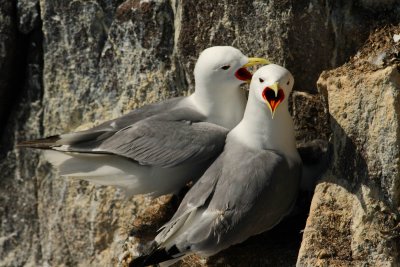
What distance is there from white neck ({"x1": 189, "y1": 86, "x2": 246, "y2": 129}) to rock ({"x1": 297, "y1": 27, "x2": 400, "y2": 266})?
2.77ft

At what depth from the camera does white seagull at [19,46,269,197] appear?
5.47 meters

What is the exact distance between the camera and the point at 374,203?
189 inches

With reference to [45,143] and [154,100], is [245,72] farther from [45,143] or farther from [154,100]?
[45,143]

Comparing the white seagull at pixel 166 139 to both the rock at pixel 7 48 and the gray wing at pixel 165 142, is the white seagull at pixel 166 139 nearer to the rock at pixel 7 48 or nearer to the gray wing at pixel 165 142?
the gray wing at pixel 165 142

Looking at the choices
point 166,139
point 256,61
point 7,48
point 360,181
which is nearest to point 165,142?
point 166,139

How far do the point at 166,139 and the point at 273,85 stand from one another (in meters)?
0.84

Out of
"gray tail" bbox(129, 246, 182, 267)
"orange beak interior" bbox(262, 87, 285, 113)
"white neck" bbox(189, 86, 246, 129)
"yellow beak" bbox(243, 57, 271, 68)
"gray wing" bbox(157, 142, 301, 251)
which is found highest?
"yellow beak" bbox(243, 57, 271, 68)

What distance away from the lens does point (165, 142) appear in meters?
5.49

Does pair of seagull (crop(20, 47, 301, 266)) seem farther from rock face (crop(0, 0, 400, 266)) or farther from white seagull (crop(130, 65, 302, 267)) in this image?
rock face (crop(0, 0, 400, 266))

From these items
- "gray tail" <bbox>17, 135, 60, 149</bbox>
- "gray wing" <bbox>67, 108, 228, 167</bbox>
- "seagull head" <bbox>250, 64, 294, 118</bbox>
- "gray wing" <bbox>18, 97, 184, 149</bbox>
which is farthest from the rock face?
"gray tail" <bbox>17, 135, 60, 149</bbox>

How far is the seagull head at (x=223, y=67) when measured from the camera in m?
5.60

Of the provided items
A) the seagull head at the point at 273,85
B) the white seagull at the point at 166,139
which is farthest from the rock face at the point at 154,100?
the white seagull at the point at 166,139

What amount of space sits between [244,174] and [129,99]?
1744 mm

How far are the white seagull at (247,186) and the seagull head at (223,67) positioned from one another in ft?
1.14
